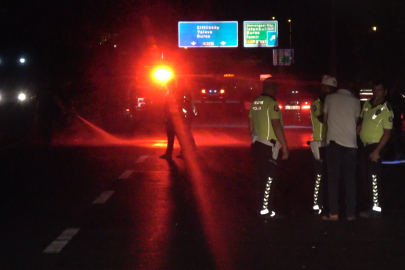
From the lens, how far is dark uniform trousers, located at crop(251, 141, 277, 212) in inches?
338

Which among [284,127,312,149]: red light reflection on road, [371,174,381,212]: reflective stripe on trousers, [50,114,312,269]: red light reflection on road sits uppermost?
[371,174,381,212]: reflective stripe on trousers

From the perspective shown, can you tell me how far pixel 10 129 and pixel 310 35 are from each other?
71.8ft

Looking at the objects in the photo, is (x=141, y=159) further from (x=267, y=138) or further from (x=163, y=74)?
(x=163, y=74)

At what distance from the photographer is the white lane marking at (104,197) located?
1020cm

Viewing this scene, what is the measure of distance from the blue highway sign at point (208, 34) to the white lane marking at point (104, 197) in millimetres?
23872

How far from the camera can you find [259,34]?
1358 inches

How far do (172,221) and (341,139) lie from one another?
2495 millimetres

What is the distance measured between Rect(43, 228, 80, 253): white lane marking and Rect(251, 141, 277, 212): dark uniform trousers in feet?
8.14

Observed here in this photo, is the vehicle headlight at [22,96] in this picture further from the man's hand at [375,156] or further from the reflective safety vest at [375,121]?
the man's hand at [375,156]

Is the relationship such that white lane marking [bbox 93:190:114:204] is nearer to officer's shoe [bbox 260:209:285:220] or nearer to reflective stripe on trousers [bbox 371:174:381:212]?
officer's shoe [bbox 260:209:285:220]

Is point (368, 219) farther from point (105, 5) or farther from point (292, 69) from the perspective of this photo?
point (292, 69)

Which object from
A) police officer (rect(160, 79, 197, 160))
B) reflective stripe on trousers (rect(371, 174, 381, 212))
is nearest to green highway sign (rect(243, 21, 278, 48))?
police officer (rect(160, 79, 197, 160))

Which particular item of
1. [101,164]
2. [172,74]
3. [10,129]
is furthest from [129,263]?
[172,74]

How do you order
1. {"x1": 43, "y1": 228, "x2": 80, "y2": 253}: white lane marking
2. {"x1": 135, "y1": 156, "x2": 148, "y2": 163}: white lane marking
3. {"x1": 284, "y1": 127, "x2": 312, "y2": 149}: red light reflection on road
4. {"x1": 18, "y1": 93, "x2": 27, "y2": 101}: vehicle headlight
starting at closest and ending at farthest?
1. {"x1": 43, "y1": 228, "x2": 80, "y2": 253}: white lane marking
2. {"x1": 135, "y1": 156, "x2": 148, "y2": 163}: white lane marking
3. {"x1": 284, "y1": 127, "x2": 312, "y2": 149}: red light reflection on road
4. {"x1": 18, "y1": 93, "x2": 27, "y2": 101}: vehicle headlight
